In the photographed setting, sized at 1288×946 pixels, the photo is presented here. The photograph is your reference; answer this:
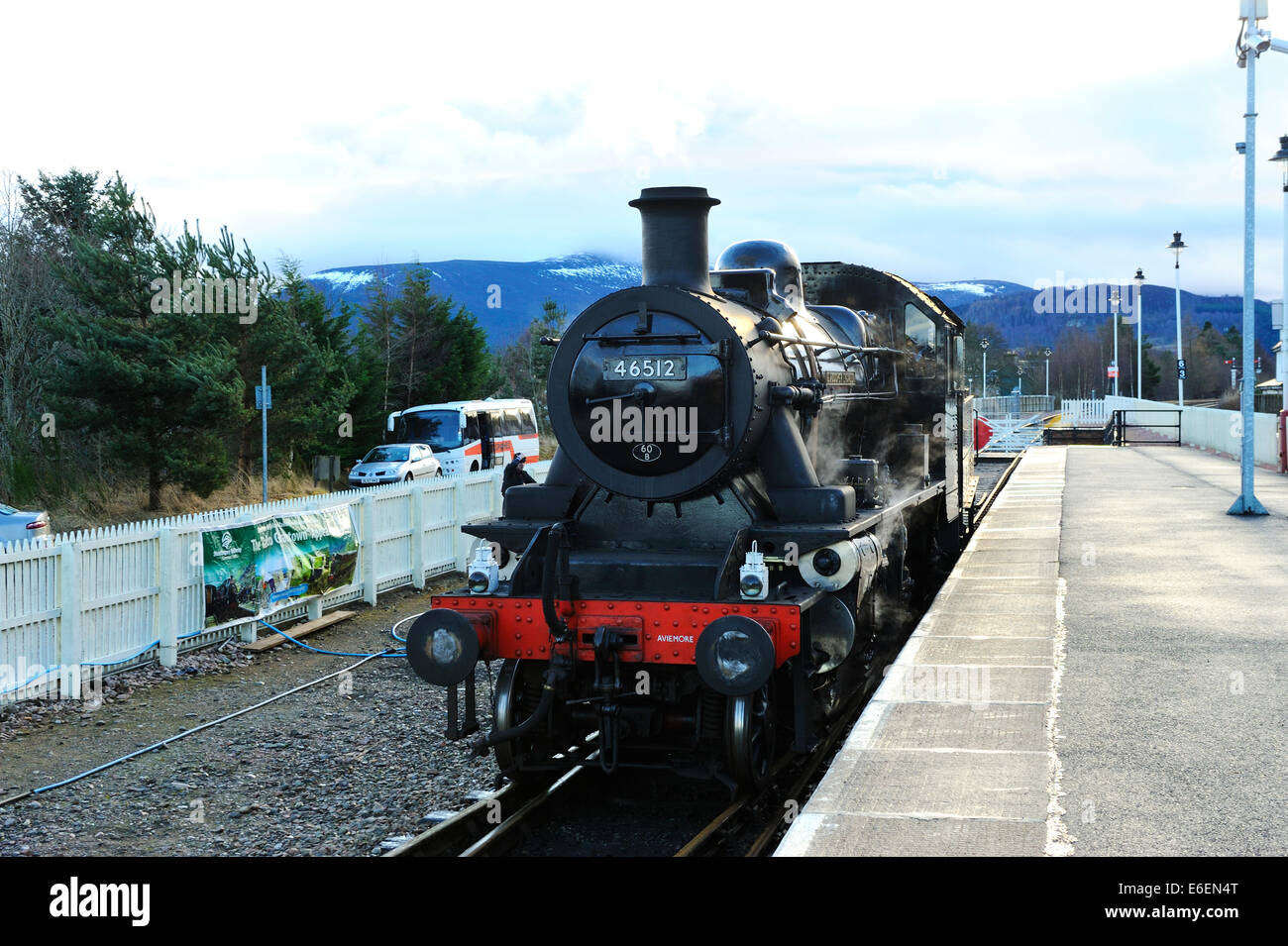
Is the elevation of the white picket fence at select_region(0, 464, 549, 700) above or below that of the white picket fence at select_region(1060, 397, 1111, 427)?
below

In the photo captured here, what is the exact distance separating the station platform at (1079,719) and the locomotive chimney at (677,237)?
2903 millimetres

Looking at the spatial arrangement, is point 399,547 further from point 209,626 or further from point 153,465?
point 153,465

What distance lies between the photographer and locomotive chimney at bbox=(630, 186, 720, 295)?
275 inches

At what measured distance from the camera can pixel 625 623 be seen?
6207mm

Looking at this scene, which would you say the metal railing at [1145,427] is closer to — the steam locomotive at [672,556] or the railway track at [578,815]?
the steam locomotive at [672,556]

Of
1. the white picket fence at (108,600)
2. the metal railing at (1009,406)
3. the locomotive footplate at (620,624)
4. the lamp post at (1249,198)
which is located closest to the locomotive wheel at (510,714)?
the locomotive footplate at (620,624)

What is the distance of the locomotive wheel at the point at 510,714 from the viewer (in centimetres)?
654

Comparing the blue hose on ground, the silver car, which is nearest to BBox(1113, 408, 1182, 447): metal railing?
the blue hose on ground

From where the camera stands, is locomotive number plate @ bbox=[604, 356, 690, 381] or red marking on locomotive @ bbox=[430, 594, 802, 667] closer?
red marking on locomotive @ bbox=[430, 594, 802, 667]

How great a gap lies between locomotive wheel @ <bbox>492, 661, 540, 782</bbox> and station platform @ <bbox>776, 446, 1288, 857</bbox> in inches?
79.6

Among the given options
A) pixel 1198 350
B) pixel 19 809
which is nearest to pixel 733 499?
pixel 19 809

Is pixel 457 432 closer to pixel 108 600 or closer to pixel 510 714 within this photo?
pixel 108 600

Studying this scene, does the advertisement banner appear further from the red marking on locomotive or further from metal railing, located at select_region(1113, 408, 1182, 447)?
metal railing, located at select_region(1113, 408, 1182, 447)
